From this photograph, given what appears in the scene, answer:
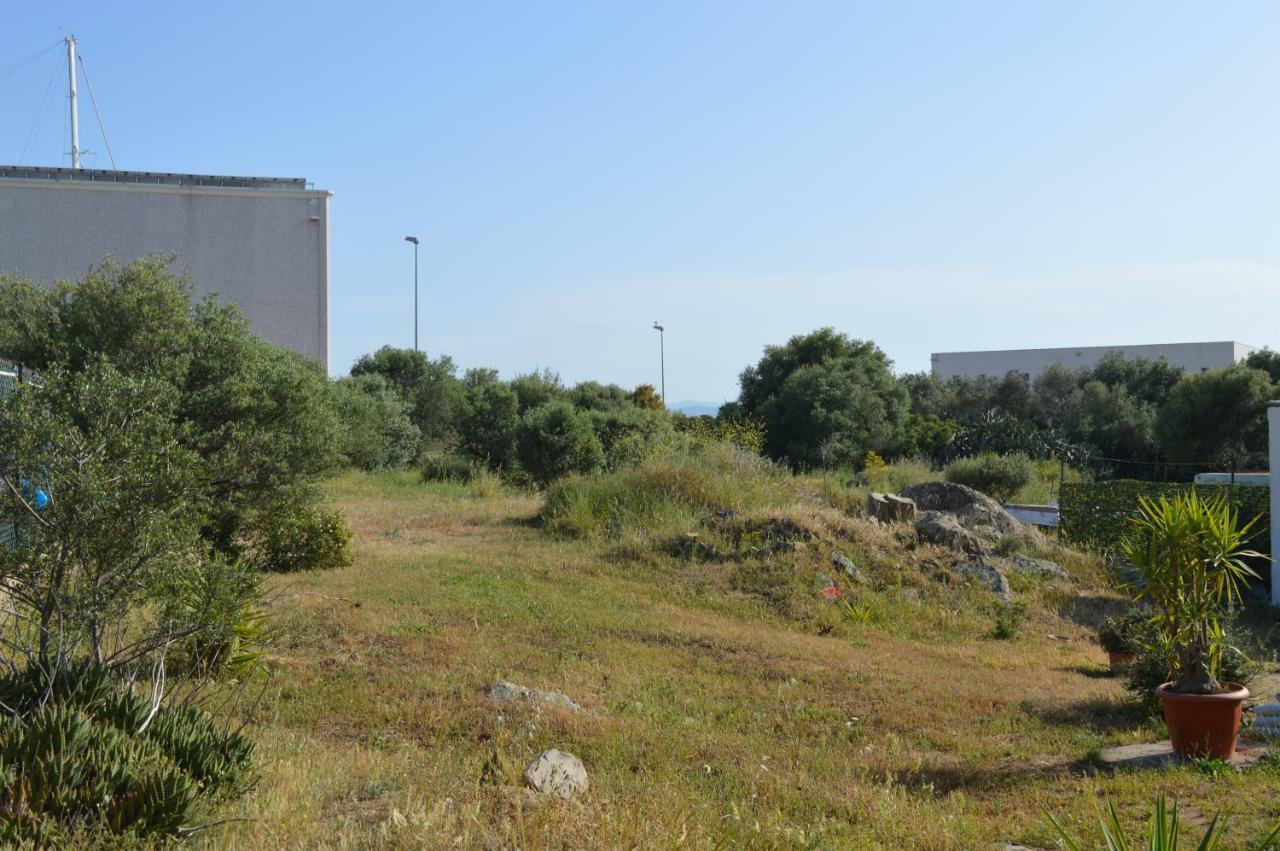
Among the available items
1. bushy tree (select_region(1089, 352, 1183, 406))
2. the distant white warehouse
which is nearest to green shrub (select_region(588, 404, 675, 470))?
bushy tree (select_region(1089, 352, 1183, 406))

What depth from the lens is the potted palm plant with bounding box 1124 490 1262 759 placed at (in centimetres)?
688

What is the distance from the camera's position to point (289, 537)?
1388cm

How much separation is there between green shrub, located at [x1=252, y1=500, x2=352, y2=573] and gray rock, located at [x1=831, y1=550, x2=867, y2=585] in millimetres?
6893

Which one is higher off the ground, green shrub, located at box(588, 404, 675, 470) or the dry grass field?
green shrub, located at box(588, 404, 675, 470)

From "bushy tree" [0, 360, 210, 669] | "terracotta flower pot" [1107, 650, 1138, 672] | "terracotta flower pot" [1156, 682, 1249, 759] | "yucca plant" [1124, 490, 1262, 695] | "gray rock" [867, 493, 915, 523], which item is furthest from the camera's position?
"gray rock" [867, 493, 915, 523]

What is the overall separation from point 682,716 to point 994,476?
68.5 ft

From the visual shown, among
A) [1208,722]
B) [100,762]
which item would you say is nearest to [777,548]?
[1208,722]

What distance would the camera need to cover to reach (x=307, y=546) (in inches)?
558

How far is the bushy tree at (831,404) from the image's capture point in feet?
135

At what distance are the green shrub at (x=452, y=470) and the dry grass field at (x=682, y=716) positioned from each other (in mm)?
14780

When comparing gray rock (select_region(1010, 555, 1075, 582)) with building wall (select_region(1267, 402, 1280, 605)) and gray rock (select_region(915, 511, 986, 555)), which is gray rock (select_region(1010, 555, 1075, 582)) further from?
building wall (select_region(1267, 402, 1280, 605))

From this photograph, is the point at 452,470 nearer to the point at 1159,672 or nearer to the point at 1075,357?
the point at 1159,672

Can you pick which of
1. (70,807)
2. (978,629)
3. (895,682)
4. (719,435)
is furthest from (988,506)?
(70,807)

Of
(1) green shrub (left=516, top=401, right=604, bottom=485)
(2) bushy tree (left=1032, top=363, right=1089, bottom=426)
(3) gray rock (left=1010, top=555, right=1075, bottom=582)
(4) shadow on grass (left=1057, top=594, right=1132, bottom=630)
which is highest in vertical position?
(2) bushy tree (left=1032, top=363, right=1089, bottom=426)
